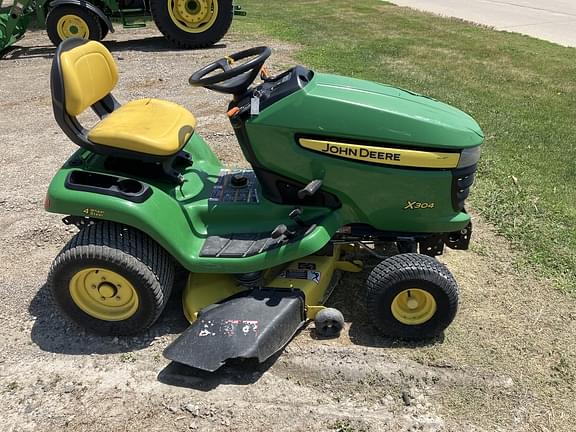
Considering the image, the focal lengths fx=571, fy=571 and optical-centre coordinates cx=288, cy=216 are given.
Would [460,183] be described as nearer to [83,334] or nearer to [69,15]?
[83,334]

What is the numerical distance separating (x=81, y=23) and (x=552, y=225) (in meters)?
7.78

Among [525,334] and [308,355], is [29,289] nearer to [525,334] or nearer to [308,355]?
[308,355]

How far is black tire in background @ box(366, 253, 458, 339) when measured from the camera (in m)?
2.69

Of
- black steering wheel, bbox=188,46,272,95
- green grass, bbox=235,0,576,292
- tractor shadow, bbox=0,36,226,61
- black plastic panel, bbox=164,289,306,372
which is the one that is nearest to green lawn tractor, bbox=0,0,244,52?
tractor shadow, bbox=0,36,226,61

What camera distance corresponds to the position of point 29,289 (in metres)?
3.31

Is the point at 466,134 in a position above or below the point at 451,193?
above

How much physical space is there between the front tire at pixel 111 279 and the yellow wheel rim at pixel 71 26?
7.13 meters

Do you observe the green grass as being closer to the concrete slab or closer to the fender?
the concrete slab

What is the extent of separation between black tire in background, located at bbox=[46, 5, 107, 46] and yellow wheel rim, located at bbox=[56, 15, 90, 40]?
0.02 metres

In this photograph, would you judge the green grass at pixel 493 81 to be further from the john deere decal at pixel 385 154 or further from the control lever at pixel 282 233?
the control lever at pixel 282 233

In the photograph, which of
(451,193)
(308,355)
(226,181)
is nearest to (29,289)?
(226,181)

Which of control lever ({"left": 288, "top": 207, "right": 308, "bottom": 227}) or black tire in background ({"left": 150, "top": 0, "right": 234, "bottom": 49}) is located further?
black tire in background ({"left": 150, "top": 0, "right": 234, "bottom": 49})

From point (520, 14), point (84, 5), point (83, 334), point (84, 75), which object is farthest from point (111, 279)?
point (520, 14)

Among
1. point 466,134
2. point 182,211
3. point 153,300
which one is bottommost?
point 153,300
